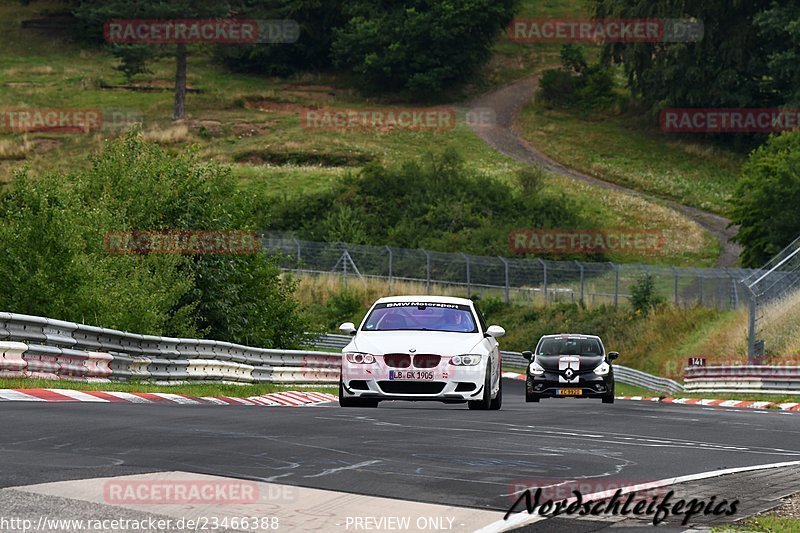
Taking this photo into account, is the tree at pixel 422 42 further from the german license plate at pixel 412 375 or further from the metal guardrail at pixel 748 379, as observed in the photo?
the german license plate at pixel 412 375

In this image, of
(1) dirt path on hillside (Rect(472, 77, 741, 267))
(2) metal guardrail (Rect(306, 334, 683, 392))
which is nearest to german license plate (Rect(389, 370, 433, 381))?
(2) metal guardrail (Rect(306, 334, 683, 392))

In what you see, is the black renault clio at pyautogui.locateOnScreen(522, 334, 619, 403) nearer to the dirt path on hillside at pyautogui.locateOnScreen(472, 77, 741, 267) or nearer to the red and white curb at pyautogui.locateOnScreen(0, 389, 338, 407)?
the red and white curb at pyautogui.locateOnScreen(0, 389, 338, 407)

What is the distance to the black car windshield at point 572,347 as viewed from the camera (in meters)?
27.5

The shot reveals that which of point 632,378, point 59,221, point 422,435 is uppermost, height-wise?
point 59,221

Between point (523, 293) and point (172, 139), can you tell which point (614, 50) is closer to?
point (172, 139)

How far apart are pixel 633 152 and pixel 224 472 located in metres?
85.5

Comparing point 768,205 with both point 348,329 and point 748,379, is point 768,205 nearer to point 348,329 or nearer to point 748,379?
point 748,379

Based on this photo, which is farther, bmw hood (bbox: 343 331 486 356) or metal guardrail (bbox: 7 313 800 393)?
metal guardrail (bbox: 7 313 800 393)

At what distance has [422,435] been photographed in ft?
44.5

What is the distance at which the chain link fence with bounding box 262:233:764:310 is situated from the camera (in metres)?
51.2

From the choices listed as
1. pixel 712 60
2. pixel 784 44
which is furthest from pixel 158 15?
pixel 784 44

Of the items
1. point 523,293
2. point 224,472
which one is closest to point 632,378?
point 523,293

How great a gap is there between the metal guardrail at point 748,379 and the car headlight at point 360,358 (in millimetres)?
17756

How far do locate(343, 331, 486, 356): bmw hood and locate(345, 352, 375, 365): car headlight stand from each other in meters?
0.05
